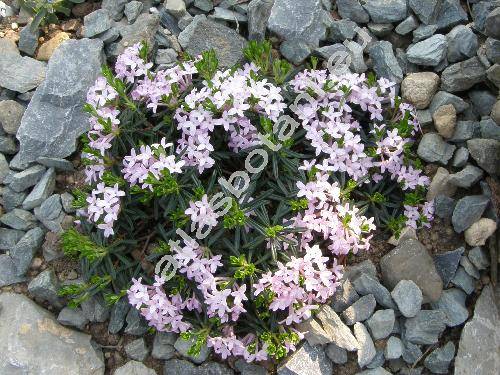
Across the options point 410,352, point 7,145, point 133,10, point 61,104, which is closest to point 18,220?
point 7,145

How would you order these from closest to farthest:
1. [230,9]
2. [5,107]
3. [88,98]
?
[88,98]
[5,107]
[230,9]

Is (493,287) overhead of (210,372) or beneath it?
overhead

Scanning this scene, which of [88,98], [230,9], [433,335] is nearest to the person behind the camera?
[433,335]

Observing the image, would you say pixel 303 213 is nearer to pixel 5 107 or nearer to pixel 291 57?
pixel 291 57

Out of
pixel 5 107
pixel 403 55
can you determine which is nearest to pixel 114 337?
pixel 5 107

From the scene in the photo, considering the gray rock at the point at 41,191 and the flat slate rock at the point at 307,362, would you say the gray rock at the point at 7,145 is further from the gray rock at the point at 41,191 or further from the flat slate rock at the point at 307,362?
the flat slate rock at the point at 307,362

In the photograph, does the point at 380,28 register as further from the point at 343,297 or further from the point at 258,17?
the point at 343,297
